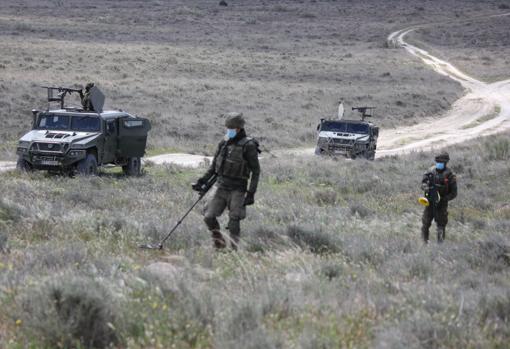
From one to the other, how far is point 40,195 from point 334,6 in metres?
105

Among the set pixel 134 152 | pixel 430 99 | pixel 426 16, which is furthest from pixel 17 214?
pixel 426 16

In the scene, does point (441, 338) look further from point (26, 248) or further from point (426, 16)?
point (426, 16)

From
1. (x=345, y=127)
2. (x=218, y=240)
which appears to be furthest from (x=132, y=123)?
(x=218, y=240)

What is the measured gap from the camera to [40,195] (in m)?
13.2

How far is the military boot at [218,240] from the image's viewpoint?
868 centimetres

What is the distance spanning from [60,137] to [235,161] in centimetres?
979

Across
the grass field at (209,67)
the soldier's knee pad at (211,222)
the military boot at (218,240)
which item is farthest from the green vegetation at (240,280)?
the grass field at (209,67)

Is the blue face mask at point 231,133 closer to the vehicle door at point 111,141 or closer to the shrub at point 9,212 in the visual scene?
the shrub at point 9,212

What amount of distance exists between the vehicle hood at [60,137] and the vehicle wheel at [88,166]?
0.43m

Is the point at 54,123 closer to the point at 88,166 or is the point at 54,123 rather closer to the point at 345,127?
the point at 88,166

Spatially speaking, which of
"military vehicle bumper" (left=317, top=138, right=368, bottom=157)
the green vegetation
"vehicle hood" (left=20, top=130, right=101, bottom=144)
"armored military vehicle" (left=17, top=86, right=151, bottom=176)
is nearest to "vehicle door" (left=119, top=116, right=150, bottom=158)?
"armored military vehicle" (left=17, top=86, right=151, bottom=176)

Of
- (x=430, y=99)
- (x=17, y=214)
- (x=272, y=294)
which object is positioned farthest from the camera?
(x=430, y=99)

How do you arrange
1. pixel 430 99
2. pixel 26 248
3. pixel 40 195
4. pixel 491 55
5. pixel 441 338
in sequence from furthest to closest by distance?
pixel 491 55, pixel 430 99, pixel 40 195, pixel 26 248, pixel 441 338

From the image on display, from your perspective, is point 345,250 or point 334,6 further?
point 334,6
